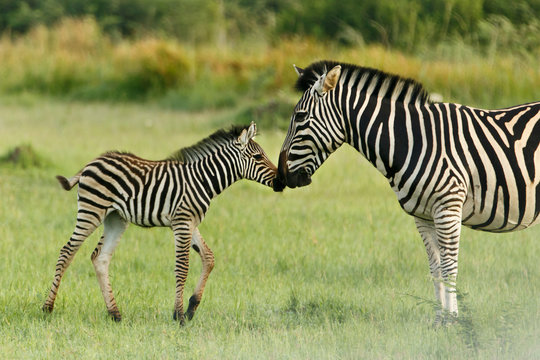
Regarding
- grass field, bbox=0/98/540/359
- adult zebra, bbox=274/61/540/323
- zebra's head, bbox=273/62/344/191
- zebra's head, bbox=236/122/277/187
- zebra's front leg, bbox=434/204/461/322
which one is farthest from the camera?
zebra's head, bbox=236/122/277/187

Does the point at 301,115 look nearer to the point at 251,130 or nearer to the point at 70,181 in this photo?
the point at 251,130

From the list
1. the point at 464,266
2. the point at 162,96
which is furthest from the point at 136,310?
the point at 162,96

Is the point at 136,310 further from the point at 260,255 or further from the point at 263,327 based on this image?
the point at 260,255

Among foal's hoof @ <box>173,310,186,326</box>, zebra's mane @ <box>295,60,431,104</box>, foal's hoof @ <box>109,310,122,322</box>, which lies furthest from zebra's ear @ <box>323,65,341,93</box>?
foal's hoof @ <box>109,310,122,322</box>

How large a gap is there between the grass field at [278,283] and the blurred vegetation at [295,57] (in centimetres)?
496

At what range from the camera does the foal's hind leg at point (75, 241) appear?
6.25 metres

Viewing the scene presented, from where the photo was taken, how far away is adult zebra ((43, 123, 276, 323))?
6.16 m

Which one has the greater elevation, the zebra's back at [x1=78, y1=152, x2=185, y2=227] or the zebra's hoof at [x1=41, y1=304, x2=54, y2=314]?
the zebra's back at [x1=78, y1=152, x2=185, y2=227]

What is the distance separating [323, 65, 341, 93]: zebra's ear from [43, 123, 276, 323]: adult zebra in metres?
0.69

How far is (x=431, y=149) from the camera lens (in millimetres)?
6078

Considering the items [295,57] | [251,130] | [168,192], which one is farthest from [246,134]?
[295,57]

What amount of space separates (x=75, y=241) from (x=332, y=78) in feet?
7.94

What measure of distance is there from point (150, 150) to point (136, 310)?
8.31 meters

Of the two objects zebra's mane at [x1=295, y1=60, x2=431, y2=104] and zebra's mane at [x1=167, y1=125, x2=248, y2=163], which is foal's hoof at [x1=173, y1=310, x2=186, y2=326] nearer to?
zebra's mane at [x1=167, y1=125, x2=248, y2=163]
